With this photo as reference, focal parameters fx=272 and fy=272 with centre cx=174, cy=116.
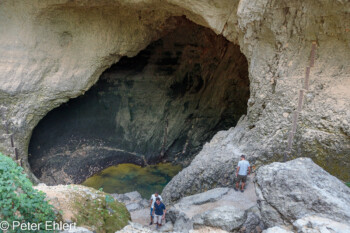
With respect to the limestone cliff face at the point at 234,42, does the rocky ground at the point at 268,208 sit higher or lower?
lower

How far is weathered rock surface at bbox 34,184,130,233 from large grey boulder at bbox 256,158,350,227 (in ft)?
7.16

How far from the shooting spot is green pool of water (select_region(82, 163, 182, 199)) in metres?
8.84

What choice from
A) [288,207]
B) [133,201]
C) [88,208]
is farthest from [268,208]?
[133,201]

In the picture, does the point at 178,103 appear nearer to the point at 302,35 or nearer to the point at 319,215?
the point at 302,35

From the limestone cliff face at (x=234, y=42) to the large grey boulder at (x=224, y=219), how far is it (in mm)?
1376

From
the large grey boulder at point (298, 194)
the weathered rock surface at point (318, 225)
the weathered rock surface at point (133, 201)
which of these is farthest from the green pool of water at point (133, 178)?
the weathered rock surface at point (318, 225)

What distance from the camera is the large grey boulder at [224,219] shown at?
4.03m

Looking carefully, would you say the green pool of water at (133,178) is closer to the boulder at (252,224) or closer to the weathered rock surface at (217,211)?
the weathered rock surface at (217,211)

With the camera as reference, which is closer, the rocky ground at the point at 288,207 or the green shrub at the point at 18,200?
the green shrub at the point at 18,200

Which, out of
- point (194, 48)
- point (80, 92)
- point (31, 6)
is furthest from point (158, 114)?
point (31, 6)

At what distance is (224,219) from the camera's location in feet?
13.4

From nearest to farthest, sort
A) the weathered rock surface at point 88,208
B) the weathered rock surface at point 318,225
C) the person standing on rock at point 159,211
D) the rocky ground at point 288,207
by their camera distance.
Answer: the weathered rock surface at point 318,225 → the rocky ground at point 288,207 → the weathered rock surface at point 88,208 → the person standing on rock at point 159,211

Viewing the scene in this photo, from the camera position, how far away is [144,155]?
404 inches

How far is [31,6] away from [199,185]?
576 centimetres
